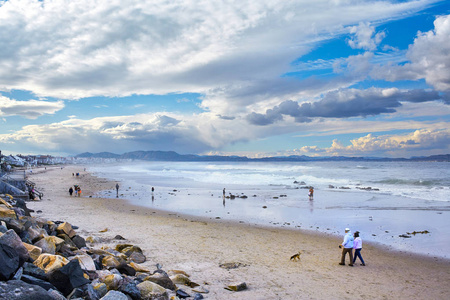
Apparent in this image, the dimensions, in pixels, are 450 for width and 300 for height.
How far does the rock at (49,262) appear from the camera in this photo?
6344 millimetres

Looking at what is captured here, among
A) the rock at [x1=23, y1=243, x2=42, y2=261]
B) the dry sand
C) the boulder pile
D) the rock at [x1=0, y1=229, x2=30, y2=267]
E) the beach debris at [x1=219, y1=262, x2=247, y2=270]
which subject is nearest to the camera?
the boulder pile

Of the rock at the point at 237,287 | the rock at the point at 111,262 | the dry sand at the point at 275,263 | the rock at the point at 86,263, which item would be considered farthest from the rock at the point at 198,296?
the rock at the point at 86,263

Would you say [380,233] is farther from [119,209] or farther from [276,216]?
[119,209]

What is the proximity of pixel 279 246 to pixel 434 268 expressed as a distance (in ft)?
20.1

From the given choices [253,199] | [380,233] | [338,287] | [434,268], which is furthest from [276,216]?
[338,287]

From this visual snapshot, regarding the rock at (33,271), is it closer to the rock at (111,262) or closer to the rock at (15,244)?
the rock at (15,244)

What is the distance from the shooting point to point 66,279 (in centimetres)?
614

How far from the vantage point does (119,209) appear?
2592 cm

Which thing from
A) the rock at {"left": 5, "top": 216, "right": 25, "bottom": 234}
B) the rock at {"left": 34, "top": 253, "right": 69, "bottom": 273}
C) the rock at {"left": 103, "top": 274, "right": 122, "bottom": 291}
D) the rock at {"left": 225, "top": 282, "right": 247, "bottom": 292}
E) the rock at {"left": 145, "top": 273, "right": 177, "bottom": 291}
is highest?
the rock at {"left": 5, "top": 216, "right": 25, "bottom": 234}

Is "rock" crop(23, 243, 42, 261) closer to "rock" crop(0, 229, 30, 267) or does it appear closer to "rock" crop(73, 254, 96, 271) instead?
"rock" crop(0, 229, 30, 267)

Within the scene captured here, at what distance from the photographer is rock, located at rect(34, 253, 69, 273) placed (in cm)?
634

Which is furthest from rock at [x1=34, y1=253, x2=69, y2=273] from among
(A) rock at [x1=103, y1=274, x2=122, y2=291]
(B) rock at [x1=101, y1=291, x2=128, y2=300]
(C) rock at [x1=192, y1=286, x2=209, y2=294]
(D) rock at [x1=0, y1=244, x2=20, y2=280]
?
(C) rock at [x1=192, y1=286, x2=209, y2=294]

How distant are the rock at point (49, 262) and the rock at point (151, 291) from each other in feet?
5.71

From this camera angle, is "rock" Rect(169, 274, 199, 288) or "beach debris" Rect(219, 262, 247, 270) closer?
"rock" Rect(169, 274, 199, 288)
